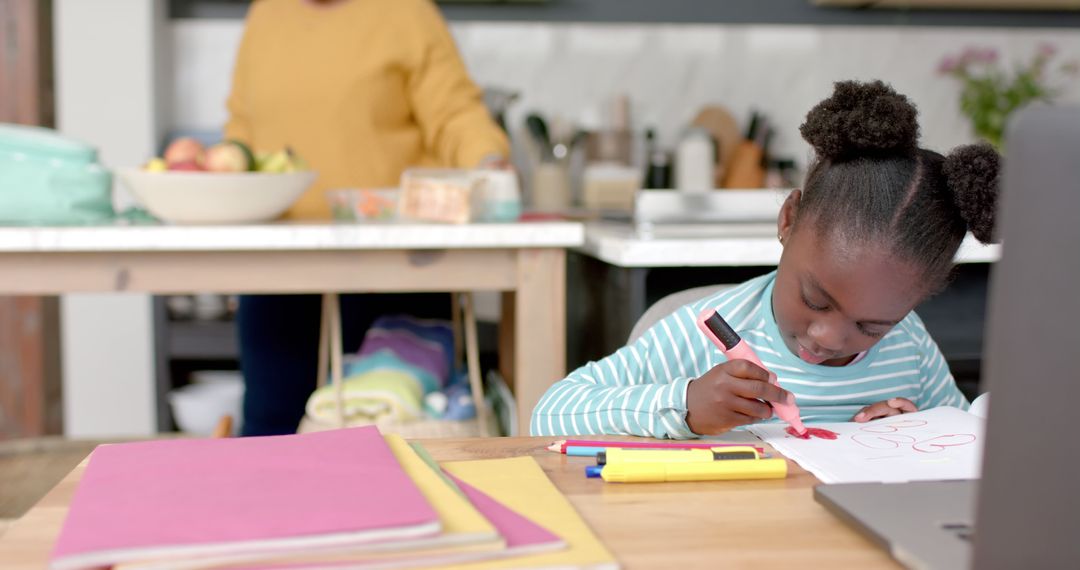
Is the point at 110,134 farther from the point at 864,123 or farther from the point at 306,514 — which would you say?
the point at 306,514

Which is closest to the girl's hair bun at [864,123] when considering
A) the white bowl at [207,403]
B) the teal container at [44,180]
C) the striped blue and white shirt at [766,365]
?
the striped blue and white shirt at [766,365]

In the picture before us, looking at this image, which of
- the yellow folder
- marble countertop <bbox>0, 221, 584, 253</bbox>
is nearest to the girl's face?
the yellow folder

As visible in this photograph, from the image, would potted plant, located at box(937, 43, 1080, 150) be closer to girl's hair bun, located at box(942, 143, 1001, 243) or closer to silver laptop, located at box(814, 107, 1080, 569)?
girl's hair bun, located at box(942, 143, 1001, 243)

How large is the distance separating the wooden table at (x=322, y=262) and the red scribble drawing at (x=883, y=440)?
2.80 feet

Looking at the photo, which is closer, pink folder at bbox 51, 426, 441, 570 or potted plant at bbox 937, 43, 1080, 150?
pink folder at bbox 51, 426, 441, 570

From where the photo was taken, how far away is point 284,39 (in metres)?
2.26

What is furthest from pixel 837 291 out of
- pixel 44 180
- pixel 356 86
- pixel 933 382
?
pixel 356 86

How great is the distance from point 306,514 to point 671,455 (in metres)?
0.27

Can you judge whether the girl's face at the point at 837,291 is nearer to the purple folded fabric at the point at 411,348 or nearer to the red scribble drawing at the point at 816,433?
the red scribble drawing at the point at 816,433

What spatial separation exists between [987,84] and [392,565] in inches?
125

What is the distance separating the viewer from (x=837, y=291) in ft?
3.15

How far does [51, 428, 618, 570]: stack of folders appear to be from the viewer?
0.49 m

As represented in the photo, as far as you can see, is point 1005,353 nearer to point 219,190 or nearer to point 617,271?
point 617,271

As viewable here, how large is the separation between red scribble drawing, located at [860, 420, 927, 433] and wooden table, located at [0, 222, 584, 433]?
82cm
